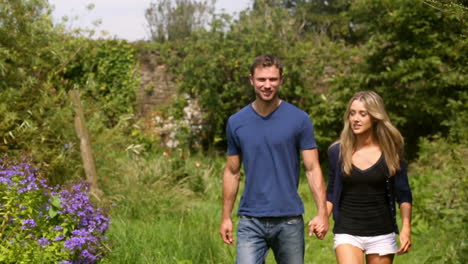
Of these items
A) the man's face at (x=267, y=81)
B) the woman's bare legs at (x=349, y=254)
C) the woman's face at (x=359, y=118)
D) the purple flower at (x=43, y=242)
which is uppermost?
the man's face at (x=267, y=81)

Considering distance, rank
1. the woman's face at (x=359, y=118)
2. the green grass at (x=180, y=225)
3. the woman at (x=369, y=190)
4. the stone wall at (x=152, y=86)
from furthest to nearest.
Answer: the stone wall at (x=152, y=86) → the green grass at (x=180, y=225) → the woman's face at (x=359, y=118) → the woman at (x=369, y=190)

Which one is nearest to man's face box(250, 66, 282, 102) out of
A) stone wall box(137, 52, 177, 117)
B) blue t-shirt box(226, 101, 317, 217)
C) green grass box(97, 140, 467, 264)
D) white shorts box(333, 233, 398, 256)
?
blue t-shirt box(226, 101, 317, 217)

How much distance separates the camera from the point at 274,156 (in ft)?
11.3

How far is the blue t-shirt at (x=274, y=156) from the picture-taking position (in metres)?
3.43

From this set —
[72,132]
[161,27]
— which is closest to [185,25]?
[161,27]

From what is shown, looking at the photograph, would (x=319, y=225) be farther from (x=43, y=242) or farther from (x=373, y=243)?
(x=43, y=242)

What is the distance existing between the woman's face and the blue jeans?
752 millimetres

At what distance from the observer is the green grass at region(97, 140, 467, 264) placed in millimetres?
5379

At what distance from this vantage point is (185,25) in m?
20.0

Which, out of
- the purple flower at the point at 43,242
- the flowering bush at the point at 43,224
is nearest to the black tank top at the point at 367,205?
the flowering bush at the point at 43,224

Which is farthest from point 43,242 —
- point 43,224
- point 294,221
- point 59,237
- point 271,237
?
point 294,221

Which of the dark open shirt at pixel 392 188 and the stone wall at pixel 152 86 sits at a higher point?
the stone wall at pixel 152 86

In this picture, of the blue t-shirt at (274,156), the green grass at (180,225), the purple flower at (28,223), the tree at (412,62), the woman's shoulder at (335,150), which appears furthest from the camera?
the tree at (412,62)

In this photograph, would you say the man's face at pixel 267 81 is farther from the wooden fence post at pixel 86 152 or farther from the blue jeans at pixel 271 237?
the wooden fence post at pixel 86 152
